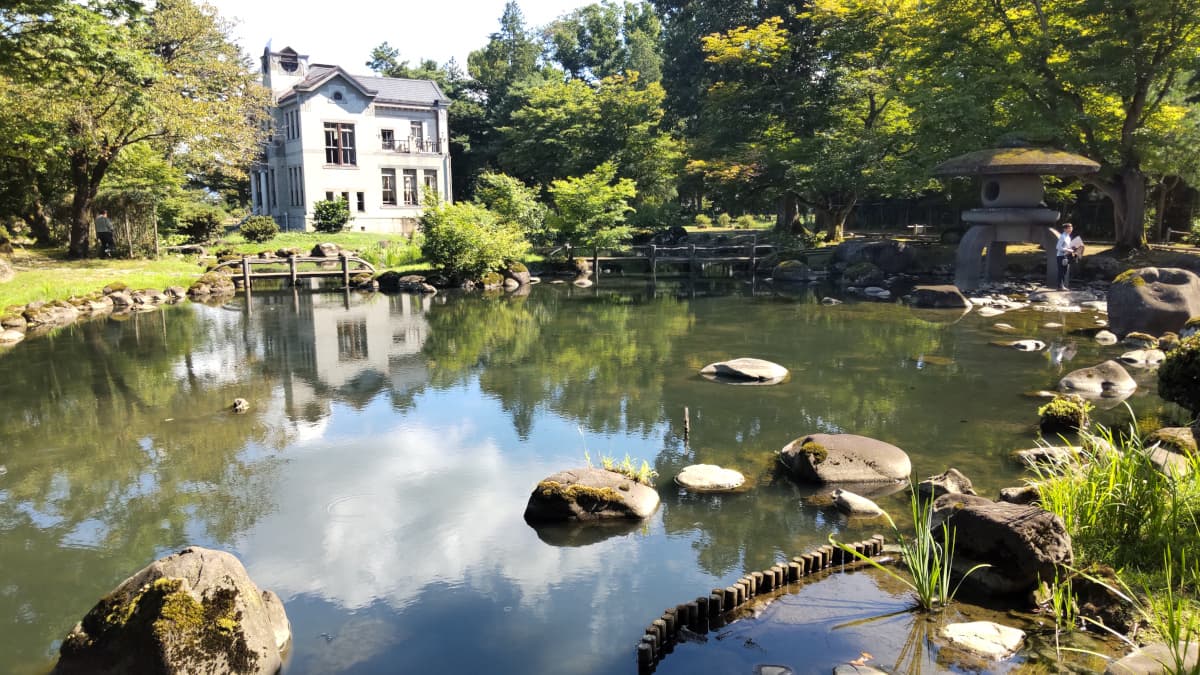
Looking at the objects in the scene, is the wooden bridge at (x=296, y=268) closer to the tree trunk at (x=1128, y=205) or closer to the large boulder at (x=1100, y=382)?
the large boulder at (x=1100, y=382)

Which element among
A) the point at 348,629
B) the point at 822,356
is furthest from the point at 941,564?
the point at 822,356

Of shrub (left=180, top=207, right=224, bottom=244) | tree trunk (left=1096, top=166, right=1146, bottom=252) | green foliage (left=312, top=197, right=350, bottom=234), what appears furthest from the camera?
green foliage (left=312, top=197, right=350, bottom=234)

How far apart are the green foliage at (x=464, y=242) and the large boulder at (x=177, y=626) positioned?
2519 centimetres

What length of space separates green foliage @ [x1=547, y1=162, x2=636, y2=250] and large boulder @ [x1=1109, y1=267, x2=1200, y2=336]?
19334mm

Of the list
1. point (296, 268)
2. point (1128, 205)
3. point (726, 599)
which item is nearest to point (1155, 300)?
point (1128, 205)

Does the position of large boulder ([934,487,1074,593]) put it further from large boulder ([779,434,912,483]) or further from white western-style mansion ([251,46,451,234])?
white western-style mansion ([251,46,451,234])

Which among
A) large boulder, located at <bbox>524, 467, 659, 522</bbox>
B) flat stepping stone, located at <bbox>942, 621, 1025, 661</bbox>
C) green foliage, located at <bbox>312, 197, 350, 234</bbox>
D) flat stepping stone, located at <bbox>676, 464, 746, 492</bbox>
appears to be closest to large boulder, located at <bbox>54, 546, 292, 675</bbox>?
large boulder, located at <bbox>524, 467, 659, 522</bbox>

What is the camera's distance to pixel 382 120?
43219 mm

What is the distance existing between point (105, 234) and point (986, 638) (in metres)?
33.1

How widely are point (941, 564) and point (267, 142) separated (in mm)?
44018

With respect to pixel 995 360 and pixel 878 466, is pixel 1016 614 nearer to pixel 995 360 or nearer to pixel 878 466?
pixel 878 466

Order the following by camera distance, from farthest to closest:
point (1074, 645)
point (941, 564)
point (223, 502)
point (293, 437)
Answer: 1. point (293, 437)
2. point (223, 502)
3. point (941, 564)
4. point (1074, 645)

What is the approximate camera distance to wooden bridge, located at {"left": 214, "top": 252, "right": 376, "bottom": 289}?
3050 cm

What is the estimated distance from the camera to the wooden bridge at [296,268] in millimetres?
30502
